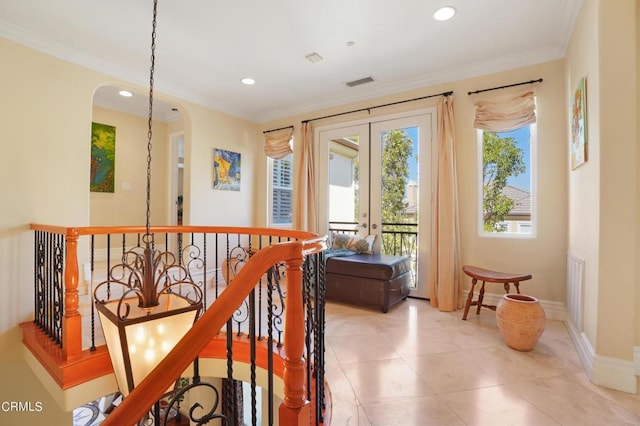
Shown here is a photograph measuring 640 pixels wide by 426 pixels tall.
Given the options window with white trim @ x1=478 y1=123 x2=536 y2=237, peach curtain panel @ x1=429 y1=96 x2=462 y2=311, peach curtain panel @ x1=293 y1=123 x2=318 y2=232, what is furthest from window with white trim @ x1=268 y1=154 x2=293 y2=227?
window with white trim @ x1=478 y1=123 x2=536 y2=237

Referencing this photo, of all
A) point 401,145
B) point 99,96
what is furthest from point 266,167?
point 99,96

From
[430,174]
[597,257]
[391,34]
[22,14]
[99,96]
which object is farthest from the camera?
[99,96]

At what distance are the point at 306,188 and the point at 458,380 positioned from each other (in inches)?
128

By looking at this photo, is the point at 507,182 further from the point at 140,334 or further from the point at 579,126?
the point at 140,334

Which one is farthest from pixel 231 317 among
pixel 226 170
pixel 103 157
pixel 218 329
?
pixel 103 157

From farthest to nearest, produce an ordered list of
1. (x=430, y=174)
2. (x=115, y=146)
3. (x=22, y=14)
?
1. (x=115, y=146)
2. (x=430, y=174)
3. (x=22, y=14)

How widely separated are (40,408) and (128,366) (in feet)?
8.75

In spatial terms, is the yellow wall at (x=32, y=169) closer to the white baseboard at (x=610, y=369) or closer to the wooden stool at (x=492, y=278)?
the wooden stool at (x=492, y=278)

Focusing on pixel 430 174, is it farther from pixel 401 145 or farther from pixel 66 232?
pixel 66 232

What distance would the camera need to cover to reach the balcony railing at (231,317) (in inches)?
38.2

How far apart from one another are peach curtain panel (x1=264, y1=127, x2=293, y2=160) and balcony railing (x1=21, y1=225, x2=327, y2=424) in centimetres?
249

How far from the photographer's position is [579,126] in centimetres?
246

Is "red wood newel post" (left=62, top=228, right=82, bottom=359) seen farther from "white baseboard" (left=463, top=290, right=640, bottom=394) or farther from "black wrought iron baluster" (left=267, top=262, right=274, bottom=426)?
"white baseboard" (left=463, top=290, right=640, bottom=394)

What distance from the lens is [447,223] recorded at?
3531mm
